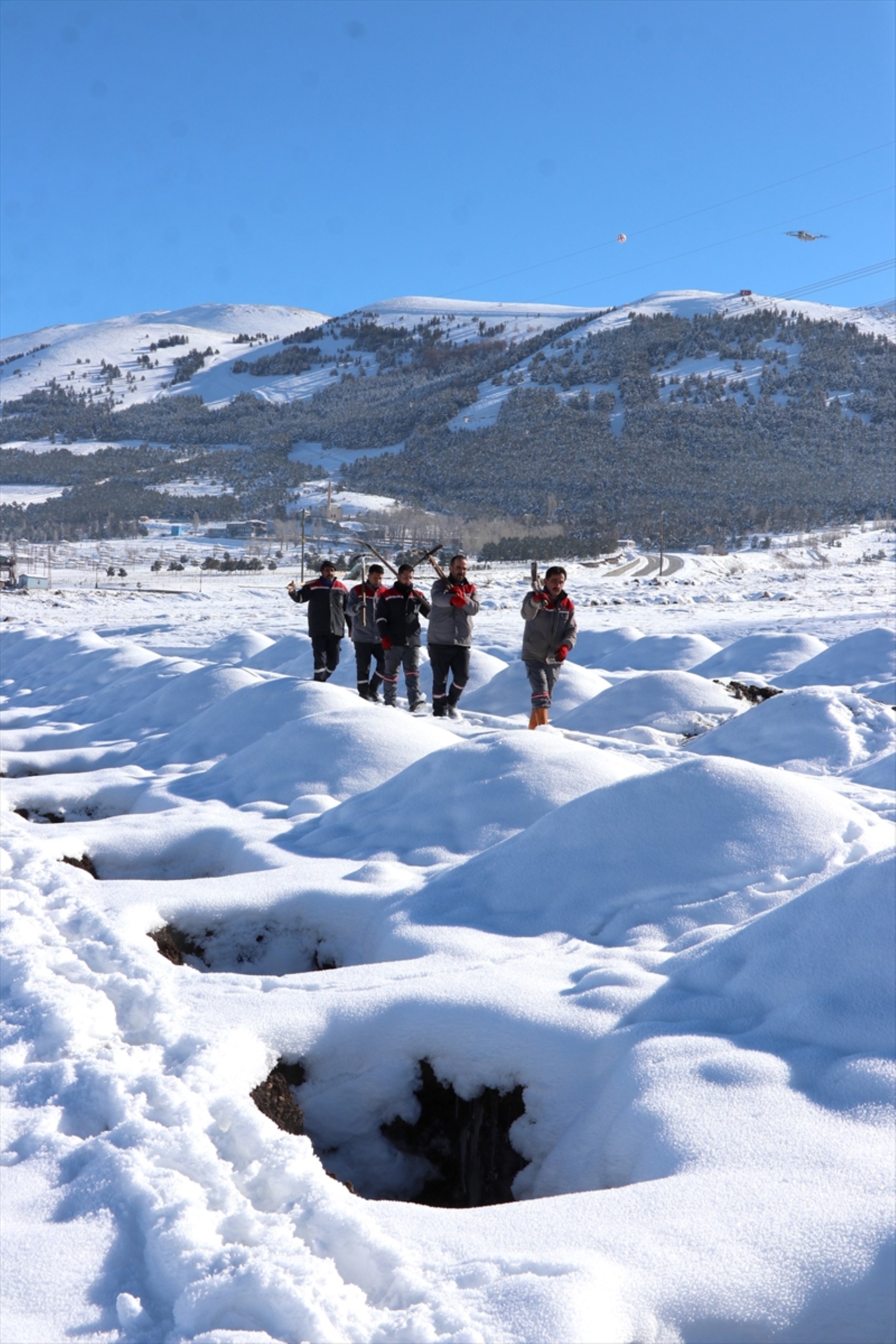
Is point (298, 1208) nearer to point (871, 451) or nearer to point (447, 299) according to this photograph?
point (871, 451)

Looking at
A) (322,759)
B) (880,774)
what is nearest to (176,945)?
(322,759)

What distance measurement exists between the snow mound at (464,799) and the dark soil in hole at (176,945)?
1.18 metres

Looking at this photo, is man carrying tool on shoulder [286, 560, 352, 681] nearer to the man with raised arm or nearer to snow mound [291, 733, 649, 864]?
the man with raised arm

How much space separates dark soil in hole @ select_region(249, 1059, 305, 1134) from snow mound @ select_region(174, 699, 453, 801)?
3.28 meters

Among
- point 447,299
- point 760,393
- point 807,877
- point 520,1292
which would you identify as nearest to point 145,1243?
point 520,1292

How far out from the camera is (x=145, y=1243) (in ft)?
7.12

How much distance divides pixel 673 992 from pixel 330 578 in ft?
26.0

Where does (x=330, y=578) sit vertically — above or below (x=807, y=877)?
above

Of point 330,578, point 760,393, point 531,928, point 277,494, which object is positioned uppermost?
point 760,393

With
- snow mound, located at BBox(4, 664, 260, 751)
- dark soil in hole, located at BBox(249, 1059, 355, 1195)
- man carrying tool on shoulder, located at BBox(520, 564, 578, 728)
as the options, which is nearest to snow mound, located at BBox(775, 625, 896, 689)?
man carrying tool on shoulder, located at BBox(520, 564, 578, 728)

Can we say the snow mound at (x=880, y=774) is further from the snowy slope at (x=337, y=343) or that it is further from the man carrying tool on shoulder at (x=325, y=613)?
the snowy slope at (x=337, y=343)

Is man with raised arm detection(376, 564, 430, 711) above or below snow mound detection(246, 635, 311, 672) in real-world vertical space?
above

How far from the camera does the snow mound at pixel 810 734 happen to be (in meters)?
8.04

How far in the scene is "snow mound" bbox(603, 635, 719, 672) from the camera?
14219 mm
